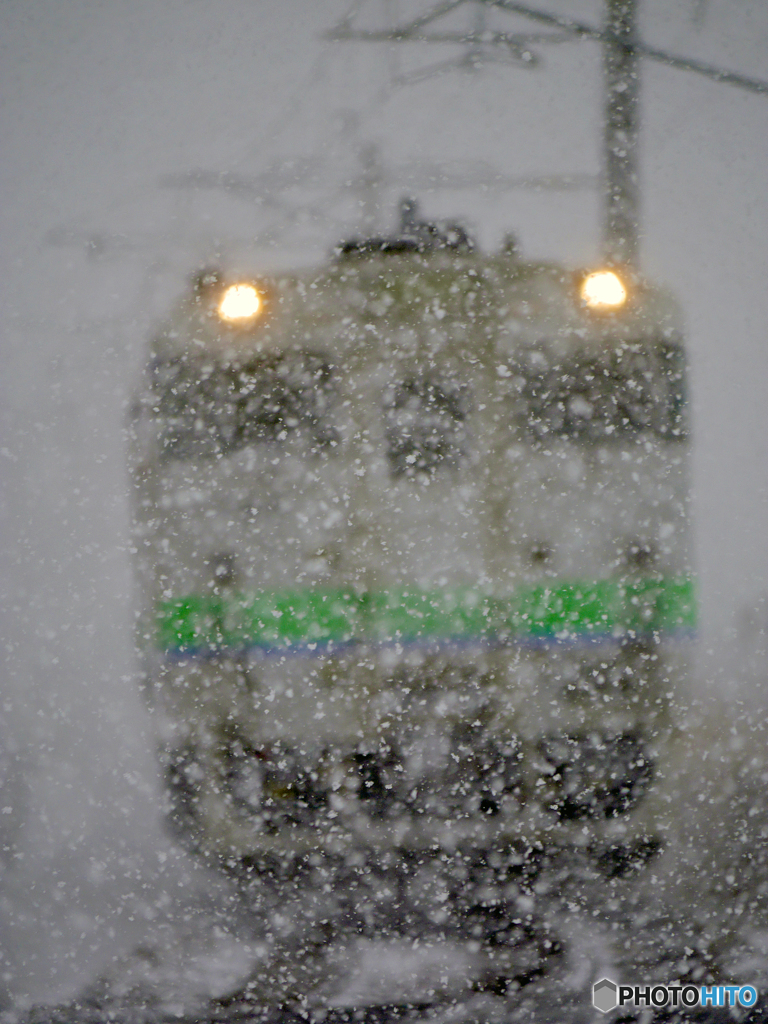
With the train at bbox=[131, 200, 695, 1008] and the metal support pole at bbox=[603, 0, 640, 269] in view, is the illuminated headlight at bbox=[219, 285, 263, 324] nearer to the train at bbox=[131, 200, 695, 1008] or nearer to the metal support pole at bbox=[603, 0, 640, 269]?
the train at bbox=[131, 200, 695, 1008]

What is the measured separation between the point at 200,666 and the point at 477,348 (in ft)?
1.13

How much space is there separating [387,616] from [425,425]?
0.16m

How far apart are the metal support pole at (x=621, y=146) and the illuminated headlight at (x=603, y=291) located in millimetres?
13

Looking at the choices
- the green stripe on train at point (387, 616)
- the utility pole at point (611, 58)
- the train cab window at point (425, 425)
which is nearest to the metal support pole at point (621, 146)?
the utility pole at point (611, 58)

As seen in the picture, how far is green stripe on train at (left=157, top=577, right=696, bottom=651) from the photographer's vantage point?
466 mm

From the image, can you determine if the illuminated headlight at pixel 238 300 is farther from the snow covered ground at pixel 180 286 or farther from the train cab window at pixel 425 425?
the train cab window at pixel 425 425

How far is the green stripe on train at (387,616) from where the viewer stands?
466mm

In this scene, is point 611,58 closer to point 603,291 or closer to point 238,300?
point 603,291

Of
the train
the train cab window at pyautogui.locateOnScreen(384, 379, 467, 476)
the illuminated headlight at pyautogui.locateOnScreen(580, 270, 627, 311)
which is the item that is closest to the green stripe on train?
the train

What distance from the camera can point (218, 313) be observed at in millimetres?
469

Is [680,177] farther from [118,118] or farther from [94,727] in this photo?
[94,727]

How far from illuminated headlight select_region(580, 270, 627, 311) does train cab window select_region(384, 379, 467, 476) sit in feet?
0.43

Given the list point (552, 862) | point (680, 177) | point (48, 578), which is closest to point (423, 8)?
point (680, 177)

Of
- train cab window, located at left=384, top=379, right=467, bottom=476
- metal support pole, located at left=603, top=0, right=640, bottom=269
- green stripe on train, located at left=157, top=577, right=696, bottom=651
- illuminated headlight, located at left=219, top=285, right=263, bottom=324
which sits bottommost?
green stripe on train, located at left=157, top=577, right=696, bottom=651
